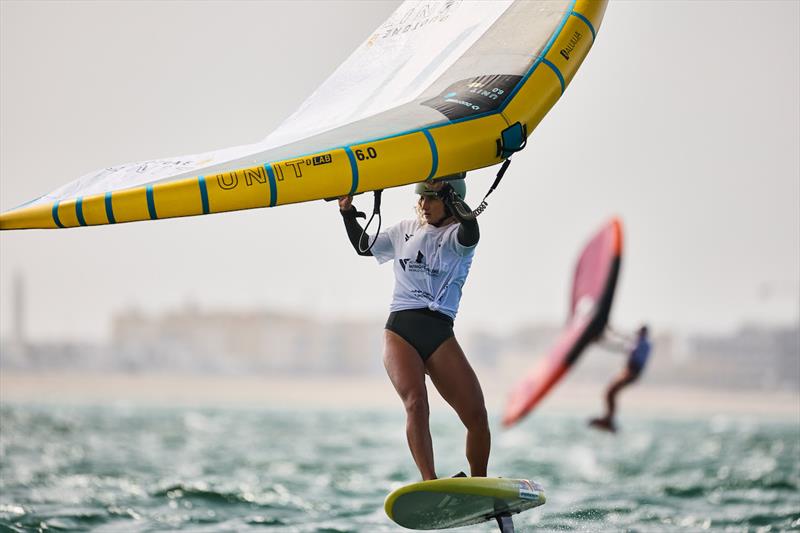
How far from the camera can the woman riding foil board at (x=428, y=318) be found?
18.5 feet

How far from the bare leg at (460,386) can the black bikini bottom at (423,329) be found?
0.04 m

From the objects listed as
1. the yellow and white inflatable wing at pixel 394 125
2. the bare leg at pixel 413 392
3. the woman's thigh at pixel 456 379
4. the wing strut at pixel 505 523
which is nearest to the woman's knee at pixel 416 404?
the bare leg at pixel 413 392

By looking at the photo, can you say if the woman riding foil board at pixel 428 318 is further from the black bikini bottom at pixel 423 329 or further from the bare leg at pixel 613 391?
the bare leg at pixel 613 391

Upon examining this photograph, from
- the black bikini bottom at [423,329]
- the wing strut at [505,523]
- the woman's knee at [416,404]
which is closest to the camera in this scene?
the woman's knee at [416,404]

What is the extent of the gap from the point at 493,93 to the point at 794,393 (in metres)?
117

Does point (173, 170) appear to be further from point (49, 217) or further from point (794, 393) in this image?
point (794, 393)

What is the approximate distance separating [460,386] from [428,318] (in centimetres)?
37

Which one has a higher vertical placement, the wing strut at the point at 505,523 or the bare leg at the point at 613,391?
the bare leg at the point at 613,391

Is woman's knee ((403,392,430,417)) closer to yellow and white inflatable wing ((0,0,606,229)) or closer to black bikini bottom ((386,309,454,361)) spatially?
black bikini bottom ((386,309,454,361))

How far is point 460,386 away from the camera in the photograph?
575 cm

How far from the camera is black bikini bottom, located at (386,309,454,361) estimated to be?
18.7ft

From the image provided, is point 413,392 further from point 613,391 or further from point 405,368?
point 613,391

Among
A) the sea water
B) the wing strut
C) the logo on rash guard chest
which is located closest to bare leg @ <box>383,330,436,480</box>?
the logo on rash guard chest

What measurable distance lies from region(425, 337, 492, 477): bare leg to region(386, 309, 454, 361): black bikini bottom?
37mm
